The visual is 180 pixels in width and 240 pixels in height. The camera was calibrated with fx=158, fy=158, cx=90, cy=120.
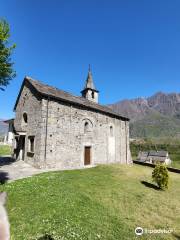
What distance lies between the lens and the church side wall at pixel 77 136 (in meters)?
17.0

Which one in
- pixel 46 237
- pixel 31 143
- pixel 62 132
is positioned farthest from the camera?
pixel 31 143

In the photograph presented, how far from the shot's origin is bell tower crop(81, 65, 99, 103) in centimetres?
3222

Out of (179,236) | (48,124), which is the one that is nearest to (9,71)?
(48,124)

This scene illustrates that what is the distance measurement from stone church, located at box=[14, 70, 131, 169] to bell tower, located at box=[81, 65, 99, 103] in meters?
8.63

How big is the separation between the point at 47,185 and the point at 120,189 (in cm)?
554

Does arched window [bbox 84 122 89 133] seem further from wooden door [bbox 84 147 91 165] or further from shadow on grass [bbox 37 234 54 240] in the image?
shadow on grass [bbox 37 234 54 240]

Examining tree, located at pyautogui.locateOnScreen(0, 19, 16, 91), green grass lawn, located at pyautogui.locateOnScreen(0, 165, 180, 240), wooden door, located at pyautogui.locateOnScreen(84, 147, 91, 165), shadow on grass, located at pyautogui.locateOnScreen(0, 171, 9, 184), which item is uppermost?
tree, located at pyautogui.locateOnScreen(0, 19, 16, 91)

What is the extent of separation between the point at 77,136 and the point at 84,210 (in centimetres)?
1192

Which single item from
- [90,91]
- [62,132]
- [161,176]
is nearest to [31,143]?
[62,132]

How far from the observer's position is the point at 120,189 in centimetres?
1229

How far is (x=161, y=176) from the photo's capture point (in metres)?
14.2

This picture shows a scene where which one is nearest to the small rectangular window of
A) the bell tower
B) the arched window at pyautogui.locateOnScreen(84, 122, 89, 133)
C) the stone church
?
the stone church

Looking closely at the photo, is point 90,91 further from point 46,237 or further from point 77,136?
point 46,237

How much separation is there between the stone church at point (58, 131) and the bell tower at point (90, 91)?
8632 millimetres
